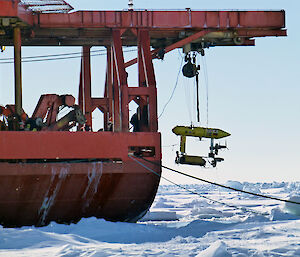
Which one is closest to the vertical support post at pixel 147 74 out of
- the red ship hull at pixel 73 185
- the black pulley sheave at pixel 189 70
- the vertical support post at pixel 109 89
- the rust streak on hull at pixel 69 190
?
the red ship hull at pixel 73 185

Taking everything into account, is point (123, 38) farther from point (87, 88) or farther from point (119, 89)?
point (87, 88)

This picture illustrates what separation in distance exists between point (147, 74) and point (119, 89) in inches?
44.0

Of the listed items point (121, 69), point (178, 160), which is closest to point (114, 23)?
point (121, 69)

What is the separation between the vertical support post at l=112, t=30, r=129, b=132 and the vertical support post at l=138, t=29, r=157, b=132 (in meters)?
0.76

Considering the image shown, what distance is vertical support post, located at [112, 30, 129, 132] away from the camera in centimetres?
2131

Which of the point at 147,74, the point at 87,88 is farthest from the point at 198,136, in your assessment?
the point at 87,88

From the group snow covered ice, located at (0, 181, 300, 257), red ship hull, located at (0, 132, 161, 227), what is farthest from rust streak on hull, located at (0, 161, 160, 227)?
snow covered ice, located at (0, 181, 300, 257)

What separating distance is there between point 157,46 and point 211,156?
5.93 metres

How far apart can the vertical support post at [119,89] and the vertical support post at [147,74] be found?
2.50ft

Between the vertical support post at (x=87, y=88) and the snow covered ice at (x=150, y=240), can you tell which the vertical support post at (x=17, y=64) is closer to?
the vertical support post at (x=87, y=88)

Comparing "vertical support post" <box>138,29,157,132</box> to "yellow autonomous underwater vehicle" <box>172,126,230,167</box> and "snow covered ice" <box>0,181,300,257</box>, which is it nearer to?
"yellow autonomous underwater vehicle" <box>172,126,230,167</box>

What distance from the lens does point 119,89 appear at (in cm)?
2173

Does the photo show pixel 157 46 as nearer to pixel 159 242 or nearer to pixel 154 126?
pixel 154 126

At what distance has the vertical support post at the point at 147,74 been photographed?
70.3 ft
